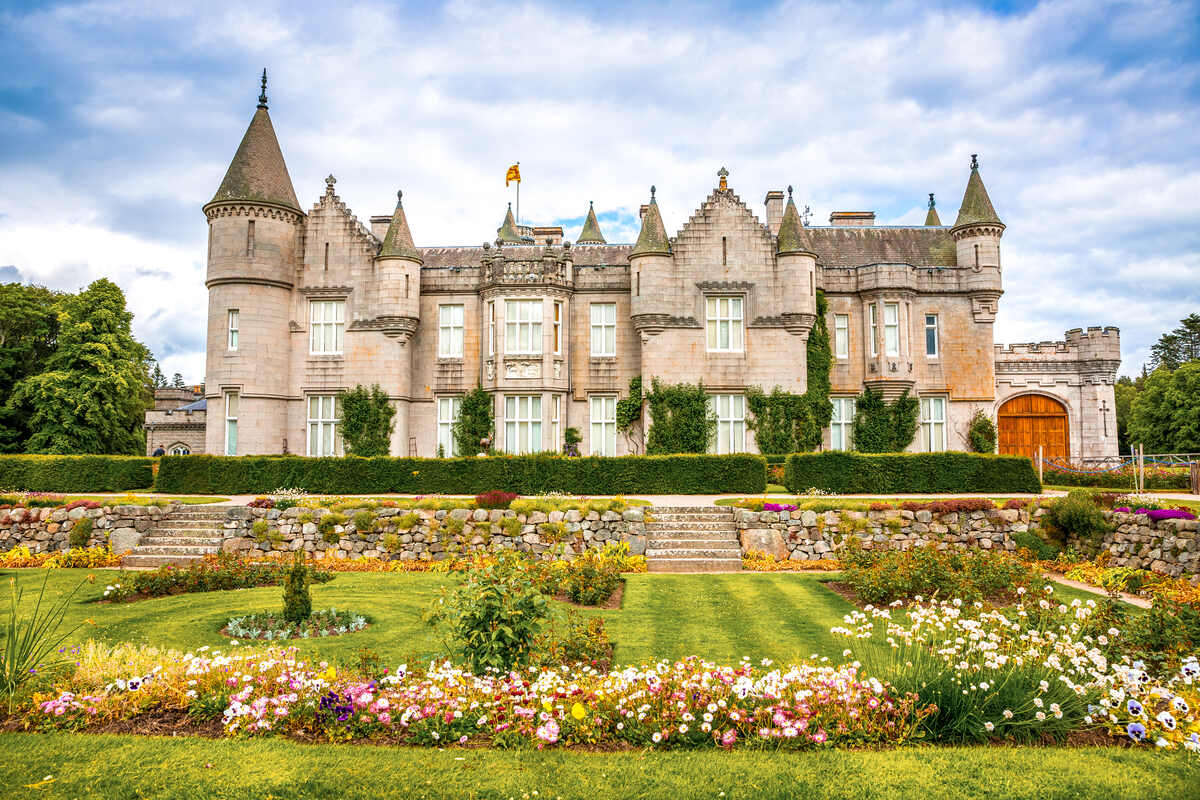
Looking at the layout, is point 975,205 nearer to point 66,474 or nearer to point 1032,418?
point 1032,418

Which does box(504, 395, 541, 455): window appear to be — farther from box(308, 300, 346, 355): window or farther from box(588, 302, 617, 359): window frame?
box(308, 300, 346, 355): window

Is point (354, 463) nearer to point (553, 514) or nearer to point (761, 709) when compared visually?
point (553, 514)

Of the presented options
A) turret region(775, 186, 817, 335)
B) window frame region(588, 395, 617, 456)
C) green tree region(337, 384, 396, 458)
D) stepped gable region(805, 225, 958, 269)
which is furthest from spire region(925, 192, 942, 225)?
green tree region(337, 384, 396, 458)

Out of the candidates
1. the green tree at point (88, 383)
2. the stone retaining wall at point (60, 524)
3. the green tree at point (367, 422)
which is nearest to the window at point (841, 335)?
the green tree at point (367, 422)

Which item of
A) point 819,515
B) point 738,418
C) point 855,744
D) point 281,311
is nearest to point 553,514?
point 819,515

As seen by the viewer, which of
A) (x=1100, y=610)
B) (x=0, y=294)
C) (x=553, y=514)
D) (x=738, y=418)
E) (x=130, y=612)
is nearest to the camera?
(x=1100, y=610)

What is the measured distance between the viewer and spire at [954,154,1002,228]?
101 feet

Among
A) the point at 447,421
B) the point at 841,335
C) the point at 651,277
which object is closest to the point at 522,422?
the point at 447,421

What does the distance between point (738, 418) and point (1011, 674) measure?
22.9 meters

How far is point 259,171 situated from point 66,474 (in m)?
13.9

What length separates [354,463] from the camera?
22.7 m

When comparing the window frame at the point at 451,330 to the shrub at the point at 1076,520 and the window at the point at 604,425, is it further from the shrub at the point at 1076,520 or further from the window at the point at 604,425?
the shrub at the point at 1076,520

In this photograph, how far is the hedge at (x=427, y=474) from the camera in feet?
71.9

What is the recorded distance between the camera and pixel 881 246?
34.2 metres
